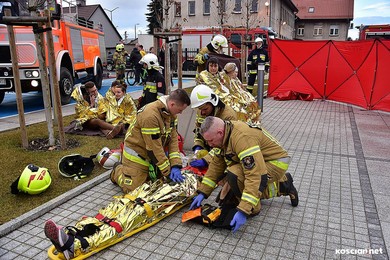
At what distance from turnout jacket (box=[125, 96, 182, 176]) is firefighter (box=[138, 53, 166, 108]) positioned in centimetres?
226

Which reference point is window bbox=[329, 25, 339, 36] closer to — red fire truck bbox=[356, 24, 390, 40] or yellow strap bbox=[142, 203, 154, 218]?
red fire truck bbox=[356, 24, 390, 40]

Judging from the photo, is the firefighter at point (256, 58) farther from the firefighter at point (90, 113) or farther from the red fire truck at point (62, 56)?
the firefighter at point (90, 113)

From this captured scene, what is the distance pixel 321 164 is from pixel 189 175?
2431 millimetres

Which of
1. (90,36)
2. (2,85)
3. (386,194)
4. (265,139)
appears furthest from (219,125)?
(90,36)

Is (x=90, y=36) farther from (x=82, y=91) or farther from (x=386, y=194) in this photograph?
(x=386, y=194)

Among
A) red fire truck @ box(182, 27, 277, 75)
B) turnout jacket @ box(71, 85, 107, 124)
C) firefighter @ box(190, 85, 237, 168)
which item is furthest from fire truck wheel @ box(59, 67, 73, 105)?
red fire truck @ box(182, 27, 277, 75)

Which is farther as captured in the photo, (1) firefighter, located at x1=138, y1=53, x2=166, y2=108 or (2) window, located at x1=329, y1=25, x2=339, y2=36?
(2) window, located at x1=329, y1=25, x2=339, y2=36

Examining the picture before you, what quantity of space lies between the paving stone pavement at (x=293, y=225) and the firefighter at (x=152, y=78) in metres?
0.76

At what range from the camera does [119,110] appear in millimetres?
7023

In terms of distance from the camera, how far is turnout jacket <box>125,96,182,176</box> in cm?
367

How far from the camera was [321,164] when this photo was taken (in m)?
5.33

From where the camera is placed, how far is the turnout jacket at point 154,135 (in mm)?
3666

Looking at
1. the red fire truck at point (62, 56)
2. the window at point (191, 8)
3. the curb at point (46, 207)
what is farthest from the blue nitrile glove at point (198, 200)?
the window at point (191, 8)

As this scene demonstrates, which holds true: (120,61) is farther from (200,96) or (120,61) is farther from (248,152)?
(248,152)
